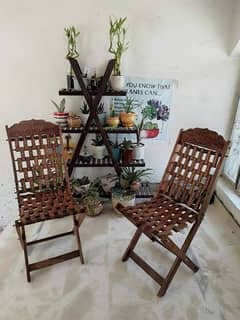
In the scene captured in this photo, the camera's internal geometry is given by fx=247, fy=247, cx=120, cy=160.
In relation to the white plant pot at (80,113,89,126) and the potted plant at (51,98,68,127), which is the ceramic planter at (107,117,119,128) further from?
the potted plant at (51,98,68,127)

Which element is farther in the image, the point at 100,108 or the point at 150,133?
the point at 150,133

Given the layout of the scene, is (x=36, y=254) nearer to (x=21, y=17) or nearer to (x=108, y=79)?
(x=108, y=79)

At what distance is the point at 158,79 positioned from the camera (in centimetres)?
246

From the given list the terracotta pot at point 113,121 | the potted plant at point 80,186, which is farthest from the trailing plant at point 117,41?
the potted plant at point 80,186

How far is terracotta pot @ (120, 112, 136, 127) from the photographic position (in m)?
2.37

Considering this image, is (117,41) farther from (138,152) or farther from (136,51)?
(138,152)

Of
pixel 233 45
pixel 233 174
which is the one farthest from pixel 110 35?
pixel 233 174

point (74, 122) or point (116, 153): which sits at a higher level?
point (74, 122)

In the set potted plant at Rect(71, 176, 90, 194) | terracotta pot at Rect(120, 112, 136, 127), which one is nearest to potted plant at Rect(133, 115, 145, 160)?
terracotta pot at Rect(120, 112, 136, 127)

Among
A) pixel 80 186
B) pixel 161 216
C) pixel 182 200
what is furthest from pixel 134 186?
pixel 161 216

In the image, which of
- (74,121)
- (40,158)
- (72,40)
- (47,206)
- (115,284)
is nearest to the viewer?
(115,284)

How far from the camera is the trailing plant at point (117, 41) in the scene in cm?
222

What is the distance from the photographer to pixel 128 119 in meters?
2.38

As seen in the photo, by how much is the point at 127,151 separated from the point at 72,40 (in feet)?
3.72
